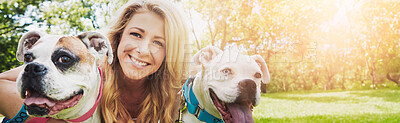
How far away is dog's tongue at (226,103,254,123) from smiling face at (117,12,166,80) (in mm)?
1339

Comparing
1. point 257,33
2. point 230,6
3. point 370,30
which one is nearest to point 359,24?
point 370,30

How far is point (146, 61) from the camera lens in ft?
11.0

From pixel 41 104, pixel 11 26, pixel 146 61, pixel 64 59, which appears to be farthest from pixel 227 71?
pixel 11 26

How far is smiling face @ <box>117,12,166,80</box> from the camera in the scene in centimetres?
332

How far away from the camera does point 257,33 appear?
59.5 feet

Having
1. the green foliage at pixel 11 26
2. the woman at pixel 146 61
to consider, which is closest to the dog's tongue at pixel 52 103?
the woman at pixel 146 61

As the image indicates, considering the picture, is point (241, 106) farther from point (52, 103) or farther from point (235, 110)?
point (52, 103)

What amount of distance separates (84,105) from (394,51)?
84.4ft

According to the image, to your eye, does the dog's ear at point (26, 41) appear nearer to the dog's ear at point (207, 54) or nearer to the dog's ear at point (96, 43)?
the dog's ear at point (96, 43)

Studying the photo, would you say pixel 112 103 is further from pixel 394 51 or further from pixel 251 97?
pixel 394 51

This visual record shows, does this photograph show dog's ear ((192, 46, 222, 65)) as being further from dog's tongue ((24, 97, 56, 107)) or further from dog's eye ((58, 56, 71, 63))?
dog's tongue ((24, 97, 56, 107))

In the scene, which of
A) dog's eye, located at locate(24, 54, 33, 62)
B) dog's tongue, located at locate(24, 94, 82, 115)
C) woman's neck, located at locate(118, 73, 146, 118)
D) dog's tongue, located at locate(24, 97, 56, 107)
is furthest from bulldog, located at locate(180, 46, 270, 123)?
dog's eye, located at locate(24, 54, 33, 62)

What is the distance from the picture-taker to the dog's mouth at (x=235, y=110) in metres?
2.50

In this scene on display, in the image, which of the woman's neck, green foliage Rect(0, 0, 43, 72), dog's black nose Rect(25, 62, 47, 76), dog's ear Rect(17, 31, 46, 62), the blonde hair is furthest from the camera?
green foliage Rect(0, 0, 43, 72)
